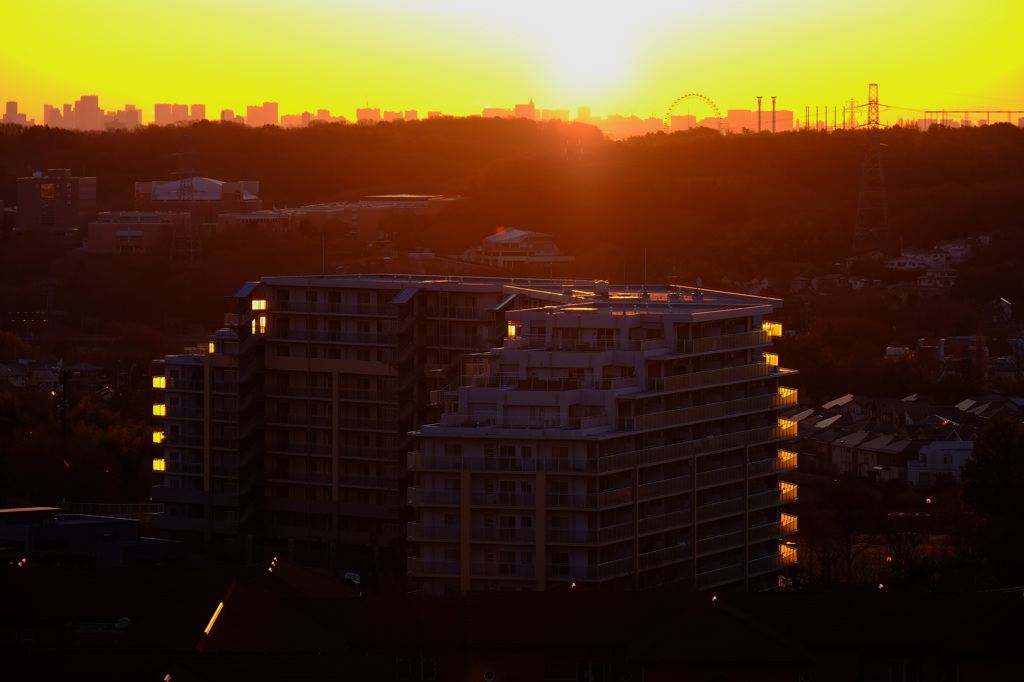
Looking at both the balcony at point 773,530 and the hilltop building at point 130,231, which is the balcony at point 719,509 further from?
the hilltop building at point 130,231

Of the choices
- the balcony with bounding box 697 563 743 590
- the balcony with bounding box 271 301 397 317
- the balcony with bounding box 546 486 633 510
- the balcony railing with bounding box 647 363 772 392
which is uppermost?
the balcony with bounding box 271 301 397 317

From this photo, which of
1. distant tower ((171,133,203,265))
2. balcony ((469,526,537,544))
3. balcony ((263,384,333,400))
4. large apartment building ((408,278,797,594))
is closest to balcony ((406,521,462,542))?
large apartment building ((408,278,797,594))

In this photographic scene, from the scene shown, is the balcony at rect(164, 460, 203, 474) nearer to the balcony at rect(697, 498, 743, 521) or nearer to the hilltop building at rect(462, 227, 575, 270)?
the balcony at rect(697, 498, 743, 521)

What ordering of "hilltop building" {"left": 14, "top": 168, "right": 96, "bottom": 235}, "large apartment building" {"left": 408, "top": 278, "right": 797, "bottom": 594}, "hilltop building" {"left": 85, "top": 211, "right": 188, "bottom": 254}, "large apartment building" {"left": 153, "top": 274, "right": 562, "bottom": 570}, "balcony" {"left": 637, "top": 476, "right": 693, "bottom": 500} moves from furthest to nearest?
"hilltop building" {"left": 14, "top": 168, "right": 96, "bottom": 235} → "hilltop building" {"left": 85, "top": 211, "right": 188, "bottom": 254} → "large apartment building" {"left": 153, "top": 274, "right": 562, "bottom": 570} → "balcony" {"left": 637, "top": 476, "right": 693, "bottom": 500} → "large apartment building" {"left": 408, "top": 278, "right": 797, "bottom": 594}

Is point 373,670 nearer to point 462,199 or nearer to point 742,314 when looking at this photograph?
point 742,314

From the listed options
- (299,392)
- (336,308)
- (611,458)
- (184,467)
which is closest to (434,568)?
(611,458)

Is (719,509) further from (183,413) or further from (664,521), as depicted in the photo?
(183,413)

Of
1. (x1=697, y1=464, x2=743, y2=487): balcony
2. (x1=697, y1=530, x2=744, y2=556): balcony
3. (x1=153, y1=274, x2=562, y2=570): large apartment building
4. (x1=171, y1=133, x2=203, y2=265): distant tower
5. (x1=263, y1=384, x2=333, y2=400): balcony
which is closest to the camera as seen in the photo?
(x1=697, y1=530, x2=744, y2=556): balcony
